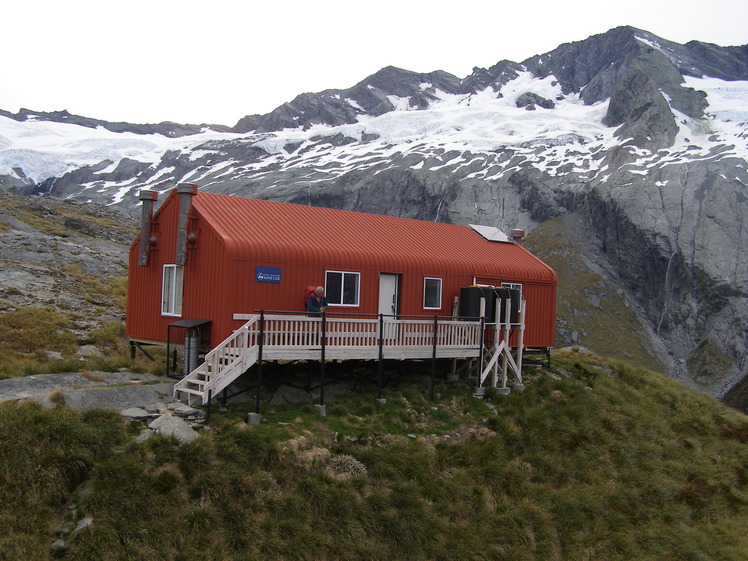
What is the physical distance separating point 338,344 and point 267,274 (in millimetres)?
3006

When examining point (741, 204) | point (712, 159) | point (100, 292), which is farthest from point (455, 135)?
point (100, 292)

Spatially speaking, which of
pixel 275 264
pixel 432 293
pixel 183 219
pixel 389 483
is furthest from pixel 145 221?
pixel 389 483

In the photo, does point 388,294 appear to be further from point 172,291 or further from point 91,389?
point 91,389

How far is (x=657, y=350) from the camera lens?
94.5m

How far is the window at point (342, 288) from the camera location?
812 inches

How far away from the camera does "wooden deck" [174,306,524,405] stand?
1634 centimetres

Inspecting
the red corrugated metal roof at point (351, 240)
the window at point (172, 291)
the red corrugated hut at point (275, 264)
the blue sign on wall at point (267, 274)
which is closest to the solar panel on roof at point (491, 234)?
the red corrugated metal roof at point (351, 240)

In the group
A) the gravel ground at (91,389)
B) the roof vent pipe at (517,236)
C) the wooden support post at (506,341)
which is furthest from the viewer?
the roof vent pipe at (517,236)

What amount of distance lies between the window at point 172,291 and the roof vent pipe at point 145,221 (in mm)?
1255

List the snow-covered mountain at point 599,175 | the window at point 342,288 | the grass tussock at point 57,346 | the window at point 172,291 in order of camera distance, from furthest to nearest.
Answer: the snow-covered mountain at point 599,175 → the window at point 342,288 → the window at point 172,291 → the grass tussock at point 57,346

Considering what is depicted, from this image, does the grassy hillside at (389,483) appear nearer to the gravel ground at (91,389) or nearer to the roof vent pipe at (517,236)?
the gravel ground at (91,389)

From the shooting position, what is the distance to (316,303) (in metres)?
19.0

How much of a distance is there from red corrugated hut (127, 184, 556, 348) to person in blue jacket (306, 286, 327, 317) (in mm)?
873

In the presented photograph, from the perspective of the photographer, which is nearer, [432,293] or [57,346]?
[57,346]
